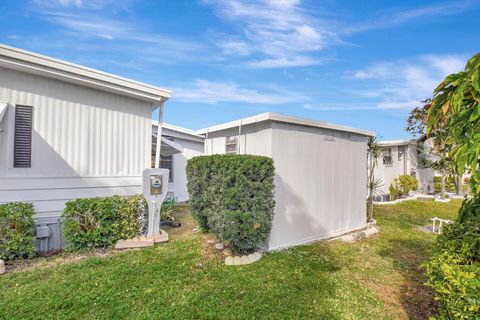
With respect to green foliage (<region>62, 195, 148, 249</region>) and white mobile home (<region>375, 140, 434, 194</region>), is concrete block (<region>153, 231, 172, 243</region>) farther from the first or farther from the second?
white mobile home (<region>375, 140, 434, 194</region>)

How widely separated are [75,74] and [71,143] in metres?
1.77

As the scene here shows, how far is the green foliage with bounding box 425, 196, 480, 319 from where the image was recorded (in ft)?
7.18

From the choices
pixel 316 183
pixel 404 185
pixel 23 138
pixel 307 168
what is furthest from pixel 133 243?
pixel 404 185

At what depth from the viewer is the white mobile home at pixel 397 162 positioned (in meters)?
17.3

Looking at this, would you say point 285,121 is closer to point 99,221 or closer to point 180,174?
point 99,221

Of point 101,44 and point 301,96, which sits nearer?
point 101,44

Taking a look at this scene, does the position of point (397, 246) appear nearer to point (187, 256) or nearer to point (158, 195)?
point (187, 256)

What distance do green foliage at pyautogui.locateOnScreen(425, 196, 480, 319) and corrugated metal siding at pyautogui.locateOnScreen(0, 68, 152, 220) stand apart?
7.12 metres

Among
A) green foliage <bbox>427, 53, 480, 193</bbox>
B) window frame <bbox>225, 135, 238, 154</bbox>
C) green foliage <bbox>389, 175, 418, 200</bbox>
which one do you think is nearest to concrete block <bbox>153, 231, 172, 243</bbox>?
window frame <bbox>225, 135, 238, 154</bbox>

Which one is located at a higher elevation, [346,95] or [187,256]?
[346,95]

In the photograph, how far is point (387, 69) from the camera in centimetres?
928

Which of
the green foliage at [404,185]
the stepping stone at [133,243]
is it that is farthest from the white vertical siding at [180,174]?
the green foliage at [404,185]

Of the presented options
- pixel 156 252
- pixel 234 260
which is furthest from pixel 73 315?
pixel 234 260

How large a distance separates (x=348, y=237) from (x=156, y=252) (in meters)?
5.52
